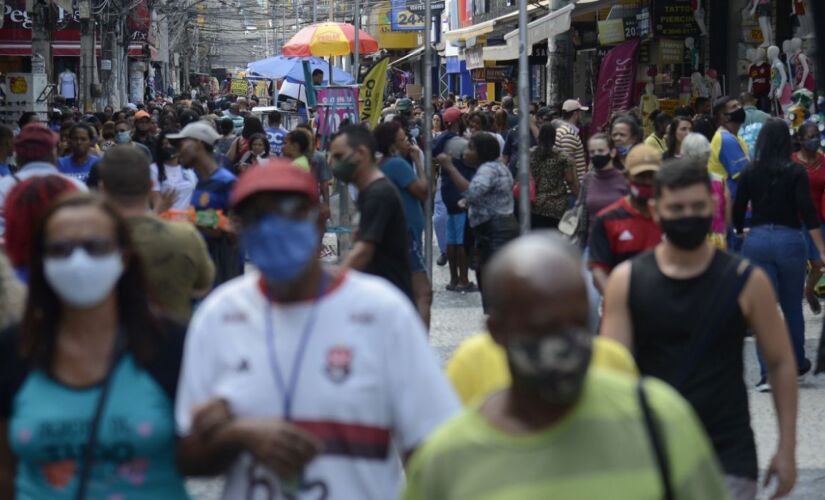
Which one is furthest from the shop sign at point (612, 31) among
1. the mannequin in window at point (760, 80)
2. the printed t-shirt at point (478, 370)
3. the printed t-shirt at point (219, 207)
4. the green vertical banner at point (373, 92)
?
the printed t-shirt at point (478, 370)

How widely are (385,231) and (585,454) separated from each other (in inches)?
195

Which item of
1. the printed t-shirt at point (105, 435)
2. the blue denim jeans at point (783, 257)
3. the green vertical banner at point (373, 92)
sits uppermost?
the green vertical banner at point (373, 92)

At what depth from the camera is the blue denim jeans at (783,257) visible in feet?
30.4

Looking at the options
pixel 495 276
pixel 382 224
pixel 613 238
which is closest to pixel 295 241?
pixel 495 276

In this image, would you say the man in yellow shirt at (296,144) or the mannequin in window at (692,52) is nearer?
the man in yellow shirt at (296,144)

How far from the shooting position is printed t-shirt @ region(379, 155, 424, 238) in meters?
9.33

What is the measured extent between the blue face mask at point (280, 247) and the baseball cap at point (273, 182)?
7cm

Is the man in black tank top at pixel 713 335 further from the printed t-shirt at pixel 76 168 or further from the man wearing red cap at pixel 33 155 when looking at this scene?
the printed t-shirt at pixel 76 168

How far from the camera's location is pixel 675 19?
21328mm

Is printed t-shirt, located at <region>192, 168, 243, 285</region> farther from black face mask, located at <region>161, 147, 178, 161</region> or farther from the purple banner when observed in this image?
the purple banner

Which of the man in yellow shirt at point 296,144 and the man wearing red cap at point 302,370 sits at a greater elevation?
the man in yellow shirt at point 296,144

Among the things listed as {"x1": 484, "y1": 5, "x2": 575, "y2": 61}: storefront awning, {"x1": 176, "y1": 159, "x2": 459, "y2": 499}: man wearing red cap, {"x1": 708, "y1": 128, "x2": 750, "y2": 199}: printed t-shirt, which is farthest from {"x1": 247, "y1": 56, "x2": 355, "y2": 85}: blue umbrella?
{"x1": 176, "y1": 159, "x2": 459, "y2": 499}: man wearing red cap

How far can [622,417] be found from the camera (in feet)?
8.33

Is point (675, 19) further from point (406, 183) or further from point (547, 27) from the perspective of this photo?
point (406, 183)
